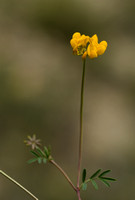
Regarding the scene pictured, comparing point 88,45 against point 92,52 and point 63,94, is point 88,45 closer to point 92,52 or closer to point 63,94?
point 92,52

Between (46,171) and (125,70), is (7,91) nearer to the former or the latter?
(46,171)

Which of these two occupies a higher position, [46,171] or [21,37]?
[21,37]

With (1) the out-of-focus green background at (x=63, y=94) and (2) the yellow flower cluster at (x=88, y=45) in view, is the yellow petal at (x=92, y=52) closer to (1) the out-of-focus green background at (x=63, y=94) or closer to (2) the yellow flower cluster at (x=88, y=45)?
(2) the yellow flower cluster at (x=88, y=45)

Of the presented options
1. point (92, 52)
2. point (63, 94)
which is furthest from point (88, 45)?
point (63, 94)

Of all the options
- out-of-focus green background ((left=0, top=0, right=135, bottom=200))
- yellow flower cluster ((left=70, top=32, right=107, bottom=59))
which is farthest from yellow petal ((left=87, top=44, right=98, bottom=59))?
out-of-focus green background ((left=0, top=0, right=135, bottom=200))

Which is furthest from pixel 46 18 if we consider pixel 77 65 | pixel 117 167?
pixel 117 167

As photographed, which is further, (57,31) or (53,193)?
(57,31)
